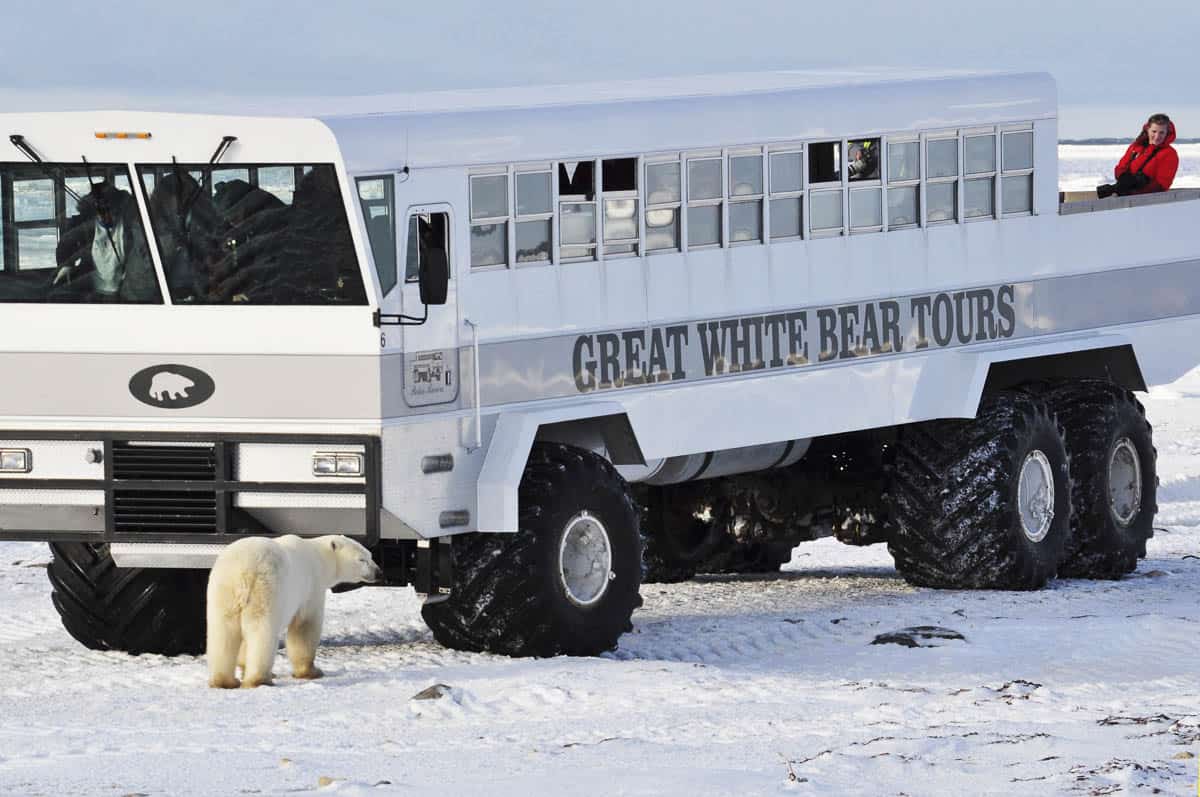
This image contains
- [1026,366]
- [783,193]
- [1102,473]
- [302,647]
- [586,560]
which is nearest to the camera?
[302,647]

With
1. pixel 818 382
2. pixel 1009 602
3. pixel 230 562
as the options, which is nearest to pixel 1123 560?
pixel 1009 602

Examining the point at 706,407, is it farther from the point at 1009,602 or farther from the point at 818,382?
the point at 1009,602

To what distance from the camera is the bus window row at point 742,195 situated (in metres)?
13.7

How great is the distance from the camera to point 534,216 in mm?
13742

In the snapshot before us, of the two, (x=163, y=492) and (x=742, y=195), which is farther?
(x=742, y=195)

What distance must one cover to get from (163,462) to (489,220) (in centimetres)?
209

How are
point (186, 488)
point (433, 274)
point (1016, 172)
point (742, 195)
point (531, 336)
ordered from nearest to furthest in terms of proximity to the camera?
1. point (433, 274)
2. point (186, 488)
3. point (531, 336)
4. point (742, 195)
5. point (1016, 172)

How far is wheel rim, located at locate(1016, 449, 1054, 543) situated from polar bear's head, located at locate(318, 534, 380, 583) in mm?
5784

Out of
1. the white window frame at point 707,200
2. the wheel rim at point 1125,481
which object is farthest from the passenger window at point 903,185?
the wheel rim at point 1125,481

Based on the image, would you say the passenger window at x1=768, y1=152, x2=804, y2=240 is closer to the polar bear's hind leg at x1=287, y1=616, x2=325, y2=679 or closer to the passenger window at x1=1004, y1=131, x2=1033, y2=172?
the passenger window at x1=1004, y1=131, x2=1033, y2=172

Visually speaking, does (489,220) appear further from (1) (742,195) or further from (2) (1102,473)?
(2) (1102,473)

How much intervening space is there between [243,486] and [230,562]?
32.3 inches

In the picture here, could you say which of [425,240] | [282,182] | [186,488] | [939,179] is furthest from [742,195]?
[186,488]

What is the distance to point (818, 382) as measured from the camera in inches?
616
